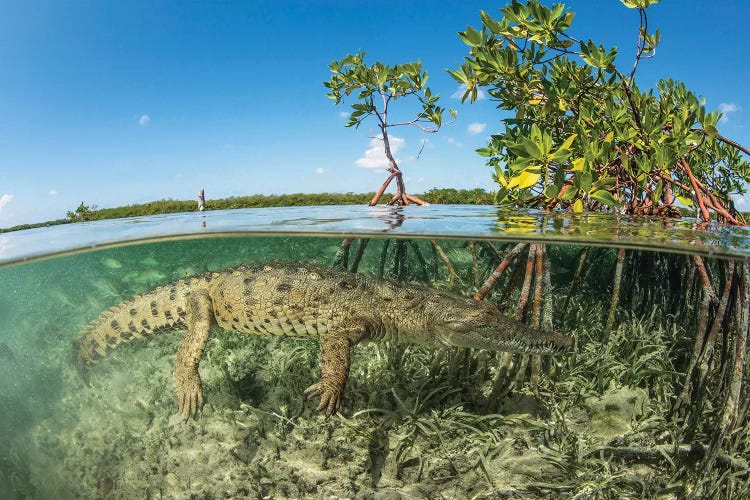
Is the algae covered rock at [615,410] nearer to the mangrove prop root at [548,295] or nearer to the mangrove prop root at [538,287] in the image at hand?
the mangrove prop root at [538,287]

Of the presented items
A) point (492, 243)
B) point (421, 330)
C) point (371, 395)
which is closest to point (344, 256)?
point (492, 243)

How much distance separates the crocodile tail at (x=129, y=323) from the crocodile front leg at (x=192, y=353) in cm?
17

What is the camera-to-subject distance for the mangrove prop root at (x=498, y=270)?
526cm

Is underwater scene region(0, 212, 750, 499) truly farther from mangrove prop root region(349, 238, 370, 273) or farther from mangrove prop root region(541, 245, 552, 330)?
mangrove prop root region(349, 238, 370, 273)

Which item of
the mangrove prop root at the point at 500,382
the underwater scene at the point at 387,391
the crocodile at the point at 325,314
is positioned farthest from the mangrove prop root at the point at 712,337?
the mangrove prop root at the point at 500,382

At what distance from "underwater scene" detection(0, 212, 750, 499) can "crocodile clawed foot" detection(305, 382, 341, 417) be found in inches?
0.7

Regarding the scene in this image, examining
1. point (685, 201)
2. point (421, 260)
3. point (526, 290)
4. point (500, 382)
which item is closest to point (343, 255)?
point (421, 260)

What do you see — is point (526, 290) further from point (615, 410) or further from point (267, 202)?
point (267, 202)

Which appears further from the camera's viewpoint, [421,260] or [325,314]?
[421,260]

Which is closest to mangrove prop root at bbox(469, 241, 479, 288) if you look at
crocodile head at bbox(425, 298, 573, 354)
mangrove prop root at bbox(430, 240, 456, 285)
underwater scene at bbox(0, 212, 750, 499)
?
mangrove prop root at bbox(430, 240, 456, 285)

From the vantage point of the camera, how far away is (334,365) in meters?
4.04

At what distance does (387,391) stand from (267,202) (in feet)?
32.2

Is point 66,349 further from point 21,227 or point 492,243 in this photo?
point 21,227

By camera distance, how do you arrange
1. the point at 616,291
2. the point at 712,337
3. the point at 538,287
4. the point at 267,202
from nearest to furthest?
1. the point at 712,337
2. the point at 538,287
3. the point at 616,291
4. the point at 267,202
